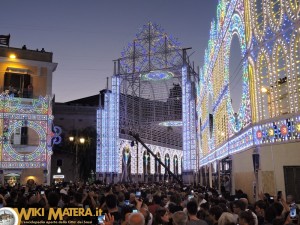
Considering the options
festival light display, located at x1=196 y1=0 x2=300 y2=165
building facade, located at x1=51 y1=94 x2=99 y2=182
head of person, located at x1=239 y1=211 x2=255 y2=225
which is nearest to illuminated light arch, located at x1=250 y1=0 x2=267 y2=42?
festival light display, located at x1=196 y1=0 x2=300 y2=165

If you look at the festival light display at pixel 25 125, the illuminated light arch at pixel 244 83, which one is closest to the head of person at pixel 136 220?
the illuminated light arch at pixel 244 83

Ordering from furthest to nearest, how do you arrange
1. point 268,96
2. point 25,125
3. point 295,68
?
1. point 25,125
2. point 268,96
3. point 295,68

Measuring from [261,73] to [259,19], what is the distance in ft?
6.81

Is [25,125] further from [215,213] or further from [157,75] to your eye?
[215,213]

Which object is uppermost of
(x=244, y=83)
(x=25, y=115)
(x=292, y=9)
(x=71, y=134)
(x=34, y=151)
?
(x=292, y=9)

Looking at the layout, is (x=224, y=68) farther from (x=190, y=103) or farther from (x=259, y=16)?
(x=190, y=103)

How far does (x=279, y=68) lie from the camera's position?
13.6 metres

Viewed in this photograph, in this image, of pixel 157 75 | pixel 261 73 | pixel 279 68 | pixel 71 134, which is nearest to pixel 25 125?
pixel 157 75

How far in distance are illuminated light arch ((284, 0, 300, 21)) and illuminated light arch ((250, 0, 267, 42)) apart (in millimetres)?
1348

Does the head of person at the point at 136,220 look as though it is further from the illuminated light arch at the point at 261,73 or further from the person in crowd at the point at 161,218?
the illuminated light arch at the point at 261,73

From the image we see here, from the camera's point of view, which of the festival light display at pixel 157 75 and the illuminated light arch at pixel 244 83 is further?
the festival light display at pixel 157 75

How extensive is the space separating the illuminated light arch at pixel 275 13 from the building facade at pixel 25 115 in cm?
2181

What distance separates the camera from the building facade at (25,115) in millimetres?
30078

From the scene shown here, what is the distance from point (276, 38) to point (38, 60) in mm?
27899
